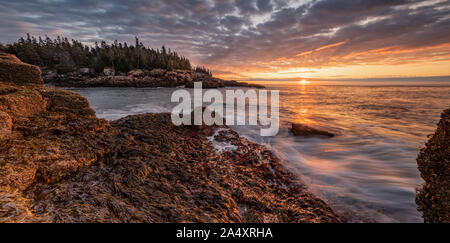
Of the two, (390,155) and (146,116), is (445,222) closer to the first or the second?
(390,155)

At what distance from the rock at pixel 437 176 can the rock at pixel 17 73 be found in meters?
9.25

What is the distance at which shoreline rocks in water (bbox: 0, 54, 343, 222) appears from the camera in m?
1.99

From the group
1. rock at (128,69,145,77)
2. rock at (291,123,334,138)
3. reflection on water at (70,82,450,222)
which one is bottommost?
reflection on water at (70,82,450,222)

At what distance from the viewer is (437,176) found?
2.35 m

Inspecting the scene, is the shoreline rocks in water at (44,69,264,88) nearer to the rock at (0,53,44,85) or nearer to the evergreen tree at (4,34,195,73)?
the evergreen tree at (4,34,195,73)

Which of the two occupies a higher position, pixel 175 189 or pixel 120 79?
pixel 120 79

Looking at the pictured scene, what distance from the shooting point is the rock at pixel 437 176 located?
2188 mm

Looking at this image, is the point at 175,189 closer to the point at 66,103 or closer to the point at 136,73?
the point at 66,103

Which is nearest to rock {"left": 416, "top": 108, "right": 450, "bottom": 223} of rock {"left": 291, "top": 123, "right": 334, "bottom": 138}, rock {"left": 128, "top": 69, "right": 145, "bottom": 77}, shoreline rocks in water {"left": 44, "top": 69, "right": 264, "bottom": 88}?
rock {"left": 291, "top": 123, "right": 334, "bottom": 138}

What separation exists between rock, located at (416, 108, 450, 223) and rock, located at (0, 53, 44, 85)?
925cm

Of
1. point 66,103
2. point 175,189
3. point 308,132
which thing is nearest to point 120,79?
point 66,103

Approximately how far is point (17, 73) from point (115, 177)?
4933 mm

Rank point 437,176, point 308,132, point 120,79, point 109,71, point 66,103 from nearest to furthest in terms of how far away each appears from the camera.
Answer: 1. point 437,176
2. point 66,103
3. point 308,132
4. point 120,79
5. point 109,71

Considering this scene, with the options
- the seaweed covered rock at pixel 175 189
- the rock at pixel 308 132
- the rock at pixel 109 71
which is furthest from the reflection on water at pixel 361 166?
the rock at pixel 109 71
